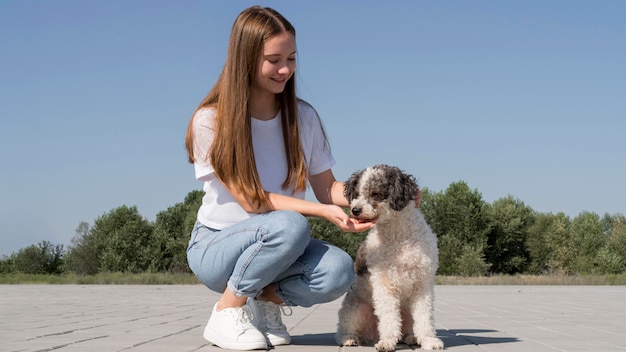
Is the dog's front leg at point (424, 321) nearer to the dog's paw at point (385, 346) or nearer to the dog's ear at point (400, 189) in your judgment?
the dog's paw at point (385, 346)

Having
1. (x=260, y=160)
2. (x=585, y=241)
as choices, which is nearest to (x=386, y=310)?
(x=260, y=160)

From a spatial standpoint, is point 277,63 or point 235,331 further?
point 277,63

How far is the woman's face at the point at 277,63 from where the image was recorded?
176 inches

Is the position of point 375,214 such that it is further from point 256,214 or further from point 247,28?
point 247,28

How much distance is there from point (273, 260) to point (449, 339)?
67.0 inches

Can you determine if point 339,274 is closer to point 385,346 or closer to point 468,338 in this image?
point 385,346

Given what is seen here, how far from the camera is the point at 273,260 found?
4352 millimetres

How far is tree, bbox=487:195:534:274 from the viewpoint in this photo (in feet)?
177

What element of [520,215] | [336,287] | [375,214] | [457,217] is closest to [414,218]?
[375,214]

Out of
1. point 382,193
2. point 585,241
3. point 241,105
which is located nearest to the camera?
point 382,193

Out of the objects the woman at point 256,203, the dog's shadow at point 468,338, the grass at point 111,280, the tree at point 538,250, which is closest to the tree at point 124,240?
the grass at point 111,280

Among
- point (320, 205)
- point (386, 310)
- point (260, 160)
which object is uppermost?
point (260, 160)

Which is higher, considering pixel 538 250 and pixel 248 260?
pixel 538 250

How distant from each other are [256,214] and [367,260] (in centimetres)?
83
